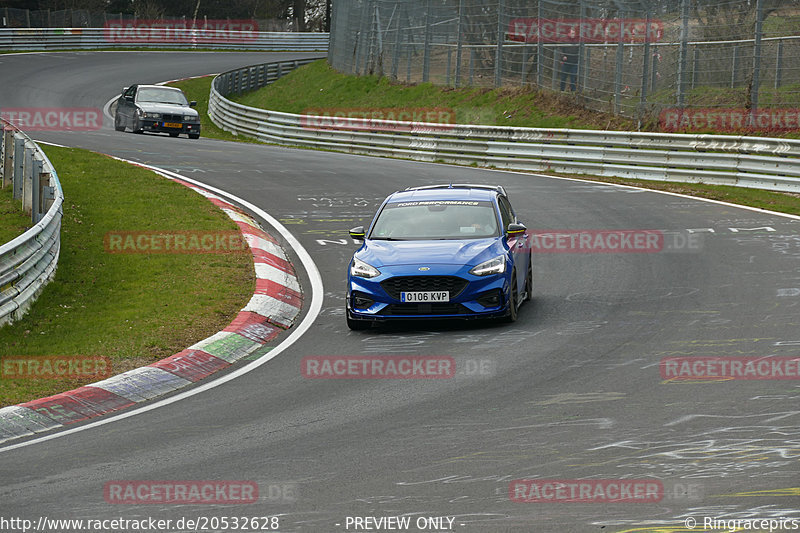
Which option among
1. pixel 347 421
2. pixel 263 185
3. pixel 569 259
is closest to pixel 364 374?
pixel 347 421

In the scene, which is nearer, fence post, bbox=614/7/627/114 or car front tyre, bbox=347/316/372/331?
car front tyre, bbox=347/316/372/331

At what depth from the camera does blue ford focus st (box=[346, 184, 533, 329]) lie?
38.9ft

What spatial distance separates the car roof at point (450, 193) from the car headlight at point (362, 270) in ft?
5.38

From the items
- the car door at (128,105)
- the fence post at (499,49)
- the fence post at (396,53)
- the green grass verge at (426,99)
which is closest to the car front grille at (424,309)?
the green grass verge at (426,99)

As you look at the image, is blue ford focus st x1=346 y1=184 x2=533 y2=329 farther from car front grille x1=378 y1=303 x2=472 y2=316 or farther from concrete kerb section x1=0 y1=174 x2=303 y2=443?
concrete kerb section x1=0 y1=174 x2=303 y2=443

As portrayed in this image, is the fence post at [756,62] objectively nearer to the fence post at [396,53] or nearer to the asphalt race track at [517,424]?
the asphalt race track at [517,424]

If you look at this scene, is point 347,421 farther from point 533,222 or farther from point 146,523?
point 533,222

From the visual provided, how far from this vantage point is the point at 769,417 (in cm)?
798

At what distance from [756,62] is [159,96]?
63.6 ft

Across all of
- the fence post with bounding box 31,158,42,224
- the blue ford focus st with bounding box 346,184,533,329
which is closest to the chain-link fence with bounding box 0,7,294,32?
the fence post with bounding box 31,158,42,224

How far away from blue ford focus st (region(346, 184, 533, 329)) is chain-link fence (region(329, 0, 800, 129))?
46.8 ft

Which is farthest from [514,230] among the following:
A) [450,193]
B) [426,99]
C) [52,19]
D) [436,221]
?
[52,19]

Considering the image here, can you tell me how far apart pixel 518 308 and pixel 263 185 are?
11.8 meters

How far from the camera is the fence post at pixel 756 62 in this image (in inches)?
974
